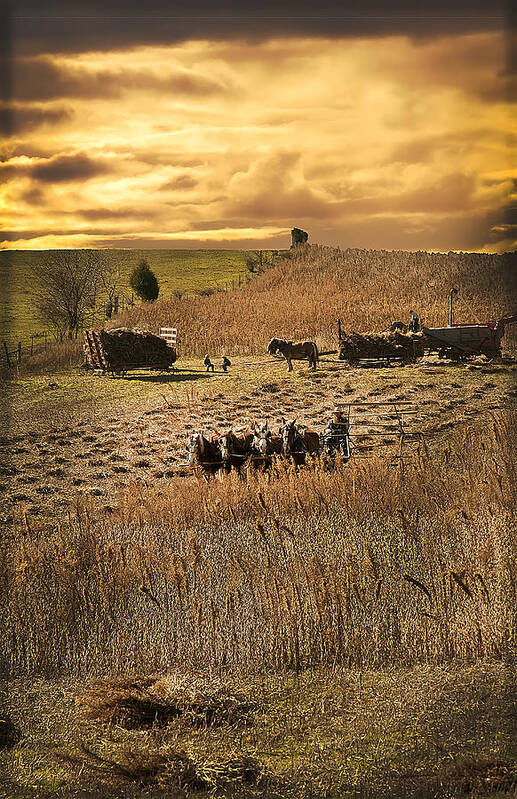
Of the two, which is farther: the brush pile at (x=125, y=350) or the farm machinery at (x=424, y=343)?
the brush pile at (x=125, y=350)

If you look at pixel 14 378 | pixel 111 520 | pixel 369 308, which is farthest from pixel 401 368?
pixel 111 520

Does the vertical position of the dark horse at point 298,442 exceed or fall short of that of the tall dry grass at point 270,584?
it exceeds it

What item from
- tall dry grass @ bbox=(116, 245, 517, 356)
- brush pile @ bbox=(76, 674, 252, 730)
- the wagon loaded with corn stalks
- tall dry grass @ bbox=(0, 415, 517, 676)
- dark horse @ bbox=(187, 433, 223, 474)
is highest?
tall dry grass @ bbox=(116, 245, 517, 356)

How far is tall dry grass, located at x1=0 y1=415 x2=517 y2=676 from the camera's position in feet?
19.1

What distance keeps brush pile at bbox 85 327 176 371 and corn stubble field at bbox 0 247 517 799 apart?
28.5 ft

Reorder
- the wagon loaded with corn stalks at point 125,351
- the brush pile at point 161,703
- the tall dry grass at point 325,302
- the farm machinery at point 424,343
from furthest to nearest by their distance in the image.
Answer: the tall dry grass at point 325,302 < the wagon loaded with corn stalks at point 125,351 < the farm machinery at point 424,343 < the brush pile at point 161,703

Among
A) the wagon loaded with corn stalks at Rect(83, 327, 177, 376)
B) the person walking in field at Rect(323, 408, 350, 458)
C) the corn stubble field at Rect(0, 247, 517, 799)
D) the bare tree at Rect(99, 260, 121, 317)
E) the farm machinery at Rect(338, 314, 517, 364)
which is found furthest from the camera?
the bare tree at Rect(99, 260, 121, 317)

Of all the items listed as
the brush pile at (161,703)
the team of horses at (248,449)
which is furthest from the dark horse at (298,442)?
the brush pile at (161,703)

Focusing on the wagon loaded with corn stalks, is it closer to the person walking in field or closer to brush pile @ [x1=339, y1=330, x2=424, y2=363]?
brush pile @ [x1=339, y1=330, x2=424, y2=363]

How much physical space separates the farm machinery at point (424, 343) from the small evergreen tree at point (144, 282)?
446 centimetres

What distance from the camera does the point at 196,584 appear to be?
6.44m

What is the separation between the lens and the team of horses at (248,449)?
978 cm

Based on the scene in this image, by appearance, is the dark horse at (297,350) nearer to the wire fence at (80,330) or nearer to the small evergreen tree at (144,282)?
the small evergreen tree at (144,282)

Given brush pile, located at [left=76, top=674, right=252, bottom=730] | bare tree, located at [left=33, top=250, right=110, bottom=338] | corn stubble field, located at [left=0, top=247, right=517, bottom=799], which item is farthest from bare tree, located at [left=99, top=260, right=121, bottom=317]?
brush pile, located at [left=76, top=674, right=252, bottom=730]
